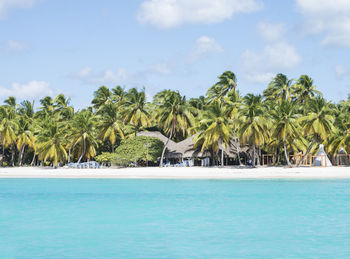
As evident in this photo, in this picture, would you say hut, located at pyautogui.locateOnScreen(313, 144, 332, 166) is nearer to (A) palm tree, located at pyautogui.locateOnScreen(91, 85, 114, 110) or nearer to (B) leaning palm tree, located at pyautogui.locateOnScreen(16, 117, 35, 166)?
(A) palm tree, located at pyautogui.locateOnScreen(91, 85, 114, 110)

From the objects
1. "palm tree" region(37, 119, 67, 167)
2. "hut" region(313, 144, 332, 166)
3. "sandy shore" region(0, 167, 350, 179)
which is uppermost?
"palm tree" region(37, 119, 67, 167)

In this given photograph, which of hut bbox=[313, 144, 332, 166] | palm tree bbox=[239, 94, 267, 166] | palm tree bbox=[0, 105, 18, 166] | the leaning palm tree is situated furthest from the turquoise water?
the leaning palm tree

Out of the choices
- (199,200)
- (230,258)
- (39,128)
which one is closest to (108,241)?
(230,258)

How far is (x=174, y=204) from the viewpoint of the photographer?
65.7 feet

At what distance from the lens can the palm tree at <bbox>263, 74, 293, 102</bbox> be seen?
5575cm

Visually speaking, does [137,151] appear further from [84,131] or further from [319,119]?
[319,119]

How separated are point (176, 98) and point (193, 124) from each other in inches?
164

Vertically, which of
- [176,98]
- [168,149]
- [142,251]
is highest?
[176,98]

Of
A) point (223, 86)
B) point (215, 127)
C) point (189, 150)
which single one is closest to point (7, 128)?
point (189, 150)

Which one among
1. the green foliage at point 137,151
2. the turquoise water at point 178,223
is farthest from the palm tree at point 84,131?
the turquoise water at point 178,223

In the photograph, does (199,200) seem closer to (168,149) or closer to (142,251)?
(142,251)

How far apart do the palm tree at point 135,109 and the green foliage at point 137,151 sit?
365cm

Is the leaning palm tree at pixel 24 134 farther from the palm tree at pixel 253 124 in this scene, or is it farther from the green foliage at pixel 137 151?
the palm tree at pixel 253 124

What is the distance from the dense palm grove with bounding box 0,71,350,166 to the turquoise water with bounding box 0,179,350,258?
48.3 ft
